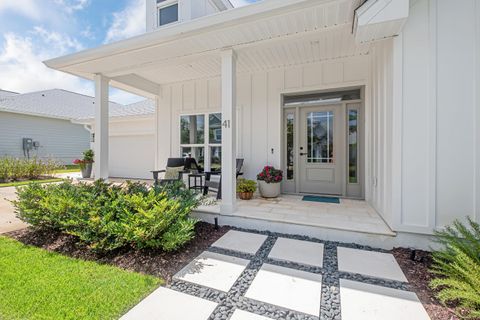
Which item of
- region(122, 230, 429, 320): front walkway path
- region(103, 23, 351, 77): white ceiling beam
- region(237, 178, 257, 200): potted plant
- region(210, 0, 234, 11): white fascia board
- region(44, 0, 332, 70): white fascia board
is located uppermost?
region(210, 0, 234, 11): white fascia board

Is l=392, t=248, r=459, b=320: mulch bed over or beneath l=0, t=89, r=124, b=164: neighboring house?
beneath

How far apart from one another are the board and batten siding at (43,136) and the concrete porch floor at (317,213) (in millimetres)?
14022

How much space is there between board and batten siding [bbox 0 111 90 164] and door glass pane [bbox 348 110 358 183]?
15.4m

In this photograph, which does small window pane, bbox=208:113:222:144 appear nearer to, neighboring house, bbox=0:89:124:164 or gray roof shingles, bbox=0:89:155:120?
gray roof shingles, bbox=0:89:155:120

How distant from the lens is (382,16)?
7.93ft

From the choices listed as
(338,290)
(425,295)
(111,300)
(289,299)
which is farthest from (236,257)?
(425,295)

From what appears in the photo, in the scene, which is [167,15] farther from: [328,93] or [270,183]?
[270,183]

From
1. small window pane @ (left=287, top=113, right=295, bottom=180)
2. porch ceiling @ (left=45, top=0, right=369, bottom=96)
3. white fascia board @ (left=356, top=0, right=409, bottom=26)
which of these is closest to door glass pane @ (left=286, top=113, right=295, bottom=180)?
small window pane @ (left=287, top=113, right=295, bottom=180)

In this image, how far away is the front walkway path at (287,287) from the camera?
65.7 inches

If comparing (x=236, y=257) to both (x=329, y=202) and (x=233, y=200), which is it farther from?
(x=329, y=202)

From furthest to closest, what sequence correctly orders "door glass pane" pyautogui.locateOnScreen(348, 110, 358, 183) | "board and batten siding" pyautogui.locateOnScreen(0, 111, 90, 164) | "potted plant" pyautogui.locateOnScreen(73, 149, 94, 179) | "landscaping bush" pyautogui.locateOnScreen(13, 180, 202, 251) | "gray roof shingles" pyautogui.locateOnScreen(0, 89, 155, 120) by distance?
"board and batten siding" pyautogui.locateOnScreen(0, 111, 90, 164) < "gray roof shingles" pyautogui.locateOnScreen(0, 89, 155, 120) < "potted plant" pyautogui.locateOnScreen(73, 149, 94, 179) < "door glass pane" pyautogui.locateOnScreen(348, 110, 358, 183) < "landscaping bush" pyautogui.locateOnScreen(13, 180, 202, 251)

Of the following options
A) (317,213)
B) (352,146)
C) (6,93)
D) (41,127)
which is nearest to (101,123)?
(317,213)

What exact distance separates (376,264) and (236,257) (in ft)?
4.99

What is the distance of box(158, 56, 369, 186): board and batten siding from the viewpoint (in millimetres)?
4664
